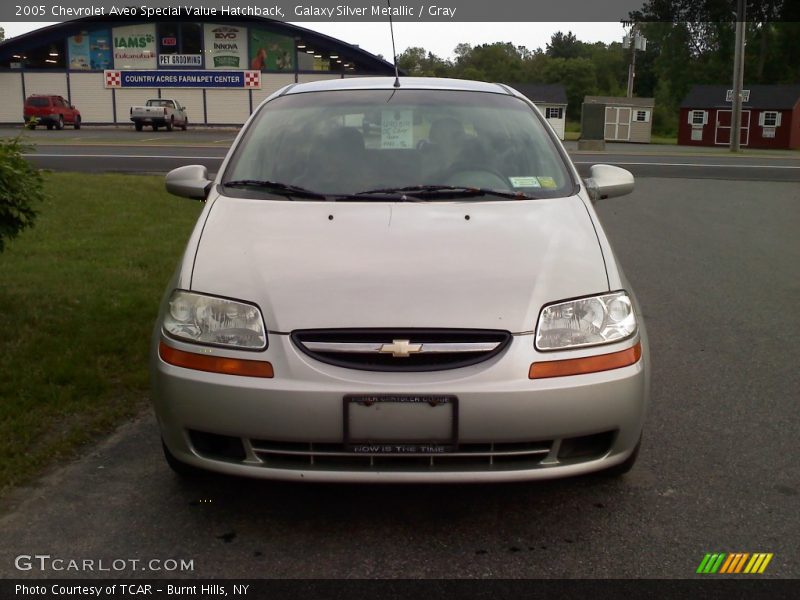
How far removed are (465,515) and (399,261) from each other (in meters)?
1.00

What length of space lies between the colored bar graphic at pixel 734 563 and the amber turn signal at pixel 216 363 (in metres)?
1.61

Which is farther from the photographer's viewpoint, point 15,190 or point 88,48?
point 88,48

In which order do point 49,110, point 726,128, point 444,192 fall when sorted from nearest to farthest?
point 444,192, point 49,110, point 726,128

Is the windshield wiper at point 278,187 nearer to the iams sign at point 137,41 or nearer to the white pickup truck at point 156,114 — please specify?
the white pickup truck at point 156,114

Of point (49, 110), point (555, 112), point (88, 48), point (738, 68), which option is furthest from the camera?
point (555, 112)

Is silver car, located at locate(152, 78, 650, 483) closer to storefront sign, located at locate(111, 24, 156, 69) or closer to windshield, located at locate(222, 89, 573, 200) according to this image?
windshield, located at locate(222, 89, 573, 200)

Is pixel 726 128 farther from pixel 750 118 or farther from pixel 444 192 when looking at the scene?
pixel 444 192

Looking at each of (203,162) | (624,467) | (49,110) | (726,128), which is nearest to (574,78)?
(726,128)

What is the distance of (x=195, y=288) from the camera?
320 centimetres

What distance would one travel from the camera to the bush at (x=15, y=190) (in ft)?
16.9

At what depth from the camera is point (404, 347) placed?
2.90m

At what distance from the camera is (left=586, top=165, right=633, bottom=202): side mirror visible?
14.6 ft

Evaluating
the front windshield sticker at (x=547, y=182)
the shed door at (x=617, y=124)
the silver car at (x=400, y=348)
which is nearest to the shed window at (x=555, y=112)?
the shed door at (x=617, y=124)
